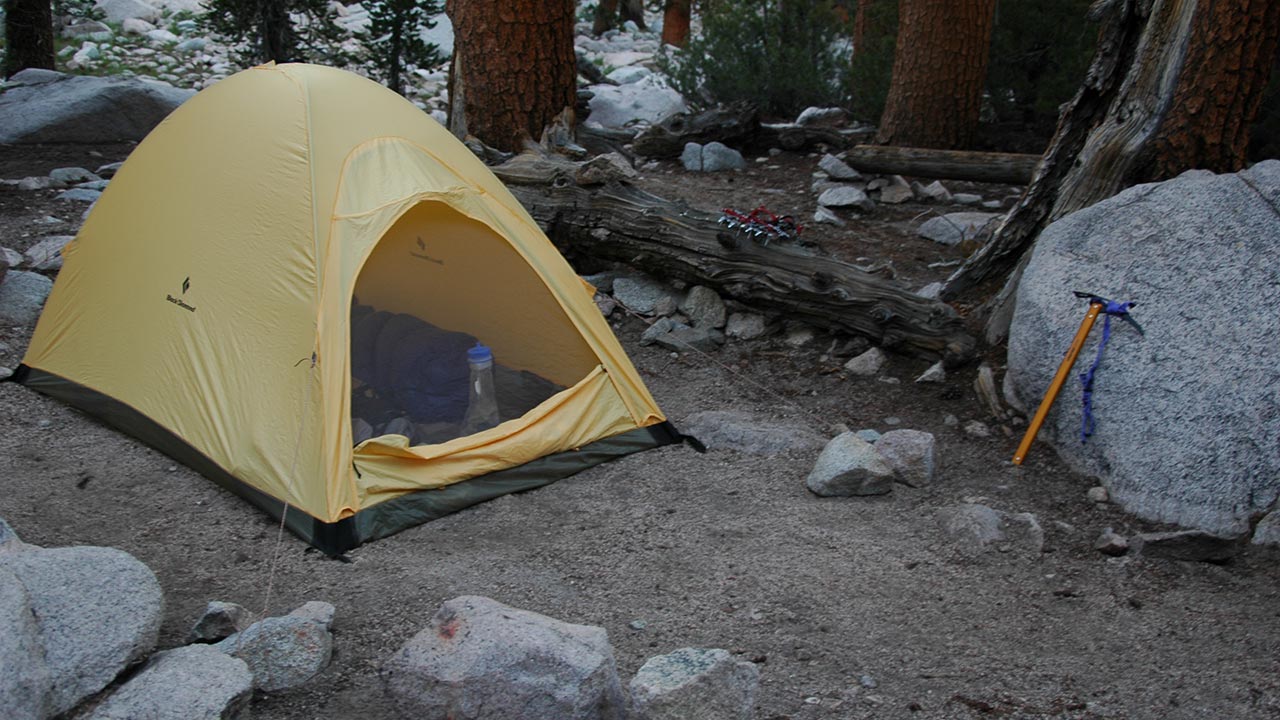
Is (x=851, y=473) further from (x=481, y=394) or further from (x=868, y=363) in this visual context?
(x=481, y=394)

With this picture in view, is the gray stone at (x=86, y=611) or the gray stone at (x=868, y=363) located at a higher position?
the gray stone at (x=86, y=611)

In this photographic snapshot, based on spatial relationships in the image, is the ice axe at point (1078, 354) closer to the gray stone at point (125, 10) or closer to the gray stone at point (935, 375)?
the gray stone at point (935, 375)

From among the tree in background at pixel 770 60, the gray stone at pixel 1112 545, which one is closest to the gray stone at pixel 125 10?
the tree in background at pixel 770 60

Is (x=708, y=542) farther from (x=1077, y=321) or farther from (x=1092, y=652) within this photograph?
(x=1077, y=321)

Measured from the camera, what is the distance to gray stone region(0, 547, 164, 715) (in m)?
2.63

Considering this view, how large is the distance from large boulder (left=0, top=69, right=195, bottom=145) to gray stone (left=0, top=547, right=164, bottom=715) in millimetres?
7439

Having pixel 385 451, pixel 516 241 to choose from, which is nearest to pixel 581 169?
pixel 516 241

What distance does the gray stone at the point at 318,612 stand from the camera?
3.18 meters

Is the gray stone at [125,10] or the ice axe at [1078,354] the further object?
the gray stone at [125,10]

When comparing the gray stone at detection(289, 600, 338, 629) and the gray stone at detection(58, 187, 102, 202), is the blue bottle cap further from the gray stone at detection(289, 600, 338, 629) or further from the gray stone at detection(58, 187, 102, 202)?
the gray stone at detection(58, 187, 102, 202)

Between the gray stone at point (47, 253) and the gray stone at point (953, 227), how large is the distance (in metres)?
5.75

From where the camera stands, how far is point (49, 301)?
526 centimetres

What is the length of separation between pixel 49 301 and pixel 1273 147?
749 cm

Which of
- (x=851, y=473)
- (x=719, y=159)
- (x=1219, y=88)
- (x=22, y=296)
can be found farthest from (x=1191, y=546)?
(x=22, y=296)
